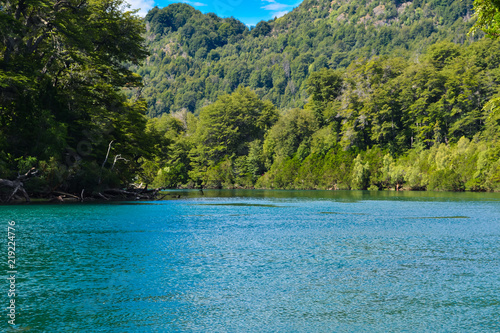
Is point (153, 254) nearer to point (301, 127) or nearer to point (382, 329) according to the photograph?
point (382, 329)

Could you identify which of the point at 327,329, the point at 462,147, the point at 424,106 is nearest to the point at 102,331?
the point at 327,329

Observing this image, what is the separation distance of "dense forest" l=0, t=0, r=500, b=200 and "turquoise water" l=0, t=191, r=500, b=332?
15379mm

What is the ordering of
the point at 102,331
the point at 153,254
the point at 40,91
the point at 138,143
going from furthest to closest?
the point at 138,143 < the point at 40,91 < the point at 153,254 < the point at 102,331

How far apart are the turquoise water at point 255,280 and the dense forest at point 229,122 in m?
15.4

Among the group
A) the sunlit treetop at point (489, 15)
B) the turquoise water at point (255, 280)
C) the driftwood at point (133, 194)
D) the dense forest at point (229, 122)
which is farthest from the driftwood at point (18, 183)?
the sunlit treetop at point (489, 15)

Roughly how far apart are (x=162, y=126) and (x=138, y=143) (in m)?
80.4

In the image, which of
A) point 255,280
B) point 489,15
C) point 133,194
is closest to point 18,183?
point 133,194

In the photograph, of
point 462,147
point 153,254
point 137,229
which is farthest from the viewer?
point 462,147

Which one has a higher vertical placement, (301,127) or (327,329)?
(301,127)

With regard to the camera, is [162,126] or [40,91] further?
[162,126]

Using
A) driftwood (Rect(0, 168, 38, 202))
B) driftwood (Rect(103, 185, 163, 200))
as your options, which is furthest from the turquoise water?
driftwood (Rect(103, 185, 163, 200))

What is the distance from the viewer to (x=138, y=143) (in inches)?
2287

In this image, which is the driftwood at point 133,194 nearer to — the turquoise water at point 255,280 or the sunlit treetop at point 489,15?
the turquoise water at point 255,280

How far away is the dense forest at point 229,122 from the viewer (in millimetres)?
39250
